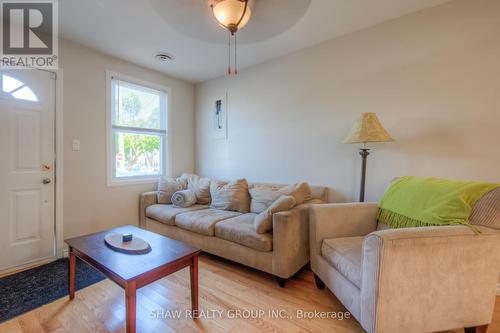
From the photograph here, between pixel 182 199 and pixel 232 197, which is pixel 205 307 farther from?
pixel 182 199

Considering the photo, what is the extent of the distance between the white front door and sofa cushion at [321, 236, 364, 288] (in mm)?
2816

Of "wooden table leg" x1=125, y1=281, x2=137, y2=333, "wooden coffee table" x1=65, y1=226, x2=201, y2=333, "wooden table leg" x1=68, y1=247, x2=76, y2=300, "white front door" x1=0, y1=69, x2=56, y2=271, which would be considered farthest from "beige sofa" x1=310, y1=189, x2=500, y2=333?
"white front door" x1=0, y1=69, x2=56, y2=271

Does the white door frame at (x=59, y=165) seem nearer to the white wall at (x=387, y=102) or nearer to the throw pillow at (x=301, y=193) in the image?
the white wall at (x=387, y=102)

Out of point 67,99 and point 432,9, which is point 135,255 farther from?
point 432,9

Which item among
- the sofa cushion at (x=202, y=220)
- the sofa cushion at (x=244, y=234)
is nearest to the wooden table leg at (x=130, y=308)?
the sofa cushion at (x=244, y=234)

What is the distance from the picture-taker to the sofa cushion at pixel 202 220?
7.68 ft

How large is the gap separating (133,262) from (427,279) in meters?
1.65

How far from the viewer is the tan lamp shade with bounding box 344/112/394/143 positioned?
1.93 meters

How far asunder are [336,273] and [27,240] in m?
2.94

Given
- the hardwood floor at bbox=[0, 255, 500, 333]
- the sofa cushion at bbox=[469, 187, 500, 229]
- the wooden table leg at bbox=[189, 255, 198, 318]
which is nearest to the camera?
the sofa cushion at bbox=[469, 187, 500, 229]

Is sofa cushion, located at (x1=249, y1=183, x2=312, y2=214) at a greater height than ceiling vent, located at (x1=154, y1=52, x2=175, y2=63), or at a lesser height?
lesser

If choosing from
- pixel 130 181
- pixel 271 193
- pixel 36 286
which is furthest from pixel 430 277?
pixel 130 181

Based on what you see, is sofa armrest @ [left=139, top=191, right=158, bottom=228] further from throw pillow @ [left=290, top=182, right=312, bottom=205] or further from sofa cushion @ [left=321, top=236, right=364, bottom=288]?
sofa cushion @ [left=321, top=236, right=364, bottom=288]

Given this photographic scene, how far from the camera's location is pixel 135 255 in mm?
1481
